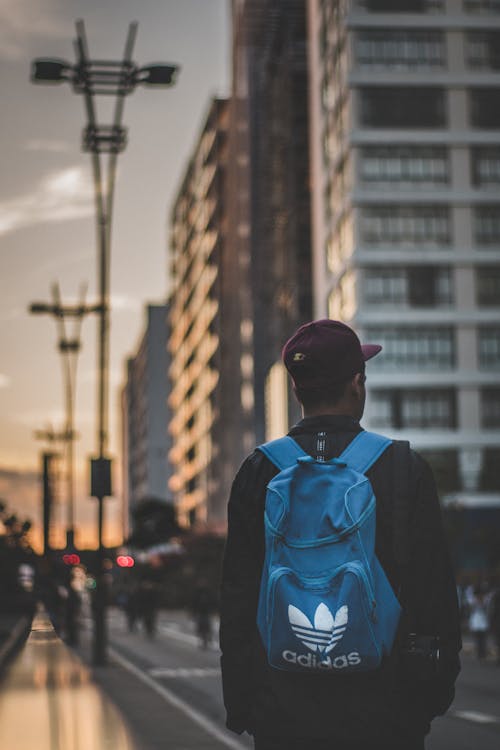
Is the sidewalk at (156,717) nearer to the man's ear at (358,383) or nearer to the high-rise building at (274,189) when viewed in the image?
the man's ear at (358,383)

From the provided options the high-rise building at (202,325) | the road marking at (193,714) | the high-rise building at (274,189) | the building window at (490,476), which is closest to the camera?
the road marking at (193,714)

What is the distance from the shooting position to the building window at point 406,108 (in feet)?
212

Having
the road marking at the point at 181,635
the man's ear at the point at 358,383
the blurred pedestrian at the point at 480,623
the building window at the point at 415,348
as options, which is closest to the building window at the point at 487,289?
the building window at the point at 415,348

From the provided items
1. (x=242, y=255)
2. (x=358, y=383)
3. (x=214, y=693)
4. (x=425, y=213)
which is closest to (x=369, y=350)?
(x=358, y=383)

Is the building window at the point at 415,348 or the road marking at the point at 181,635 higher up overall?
the building window at the point at 415,348

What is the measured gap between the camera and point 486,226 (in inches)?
2532

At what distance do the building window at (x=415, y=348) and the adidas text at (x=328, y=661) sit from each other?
2368 inches

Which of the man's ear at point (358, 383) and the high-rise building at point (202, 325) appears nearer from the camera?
the man's ear at point (358, 383)

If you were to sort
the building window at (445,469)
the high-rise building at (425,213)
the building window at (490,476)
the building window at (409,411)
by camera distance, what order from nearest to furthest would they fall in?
the building window at (445,469) → the building window at (490,476) → the building window at (409,411) → the high-rise building at (425,213)

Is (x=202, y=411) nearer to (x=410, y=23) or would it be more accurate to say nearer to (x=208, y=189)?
(x=208, y=189)

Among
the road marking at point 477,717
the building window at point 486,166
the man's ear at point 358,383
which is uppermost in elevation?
the building window at point 486,166

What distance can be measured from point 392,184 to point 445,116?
159 inches

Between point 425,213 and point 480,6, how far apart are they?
10.2 meters

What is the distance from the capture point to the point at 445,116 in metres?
64.7
